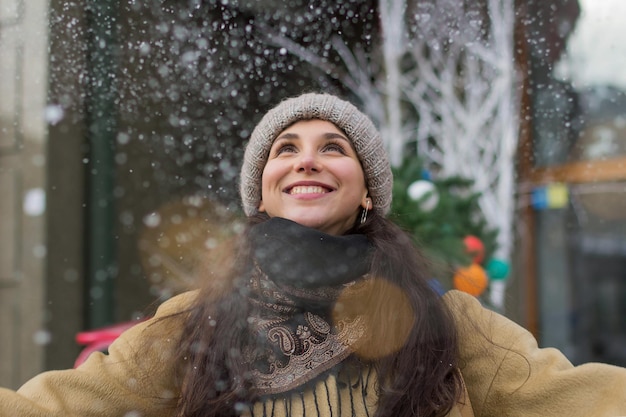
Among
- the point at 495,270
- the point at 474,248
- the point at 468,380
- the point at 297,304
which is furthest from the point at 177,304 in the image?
the point at 495,270

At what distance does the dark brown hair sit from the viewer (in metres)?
1.32

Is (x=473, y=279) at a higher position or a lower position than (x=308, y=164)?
lower

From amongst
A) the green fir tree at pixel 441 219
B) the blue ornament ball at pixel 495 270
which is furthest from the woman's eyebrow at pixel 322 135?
the blue ornament ball at pixel 495 270

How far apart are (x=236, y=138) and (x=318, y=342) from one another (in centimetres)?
113

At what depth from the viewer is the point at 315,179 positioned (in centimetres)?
143

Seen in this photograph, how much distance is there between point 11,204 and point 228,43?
1.44m

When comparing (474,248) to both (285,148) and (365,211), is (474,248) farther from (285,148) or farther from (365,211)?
(285,148)

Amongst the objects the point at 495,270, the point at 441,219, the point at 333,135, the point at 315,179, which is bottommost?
the point at 495,270

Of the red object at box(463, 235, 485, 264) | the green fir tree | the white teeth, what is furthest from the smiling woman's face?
the red object at box(463, 235, 485, 264)

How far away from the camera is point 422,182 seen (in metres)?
2.50

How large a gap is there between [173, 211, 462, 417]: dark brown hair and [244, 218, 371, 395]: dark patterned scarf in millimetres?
45

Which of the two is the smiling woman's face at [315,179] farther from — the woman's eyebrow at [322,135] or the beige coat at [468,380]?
the beige coat at [468,380]

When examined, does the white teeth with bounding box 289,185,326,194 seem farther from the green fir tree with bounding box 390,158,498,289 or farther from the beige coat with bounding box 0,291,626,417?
the green fir tree with bounding box 390,158,498,289

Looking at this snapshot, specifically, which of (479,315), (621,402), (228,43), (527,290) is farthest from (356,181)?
(527,290)
